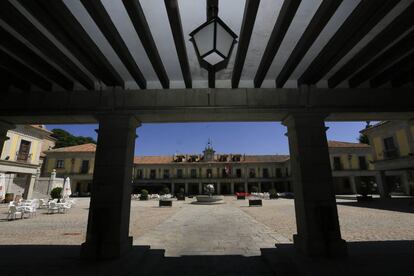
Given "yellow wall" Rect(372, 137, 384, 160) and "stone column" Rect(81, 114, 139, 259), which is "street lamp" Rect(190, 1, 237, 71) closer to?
"stone column" Rect(81, 114, 139, 259)

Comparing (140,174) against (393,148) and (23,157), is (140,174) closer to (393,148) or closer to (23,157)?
(23,157)

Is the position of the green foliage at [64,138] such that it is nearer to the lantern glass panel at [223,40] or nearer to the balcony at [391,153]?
the balcony at [391,153]

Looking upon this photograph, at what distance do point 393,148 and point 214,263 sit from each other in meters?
23.4

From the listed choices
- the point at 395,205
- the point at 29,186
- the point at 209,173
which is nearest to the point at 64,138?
the point at 29,186

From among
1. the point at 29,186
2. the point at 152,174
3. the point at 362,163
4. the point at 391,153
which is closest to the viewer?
the point at 391,153

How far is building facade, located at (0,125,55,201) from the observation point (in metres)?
20.6

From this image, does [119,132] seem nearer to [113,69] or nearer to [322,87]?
[113,69]

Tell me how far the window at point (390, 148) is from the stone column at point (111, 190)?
24147 mm

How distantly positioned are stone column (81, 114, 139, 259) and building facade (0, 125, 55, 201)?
2169 cm

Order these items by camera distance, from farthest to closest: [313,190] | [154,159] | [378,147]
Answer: [154,159], [378,147], [313,190]

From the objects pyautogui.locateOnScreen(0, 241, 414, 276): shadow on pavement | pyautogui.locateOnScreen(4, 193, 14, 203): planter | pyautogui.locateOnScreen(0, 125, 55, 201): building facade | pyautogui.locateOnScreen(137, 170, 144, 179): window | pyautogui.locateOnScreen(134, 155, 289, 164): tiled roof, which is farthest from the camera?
pyautogui.locateOnScreen(134, 155, 289, 164): tiled roof

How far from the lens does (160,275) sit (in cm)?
401

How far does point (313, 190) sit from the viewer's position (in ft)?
15.5

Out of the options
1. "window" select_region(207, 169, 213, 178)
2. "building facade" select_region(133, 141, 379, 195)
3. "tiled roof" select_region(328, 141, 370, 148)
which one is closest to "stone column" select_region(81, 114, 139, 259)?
"tiled roof" select_region(328, 141, 370, 148)
